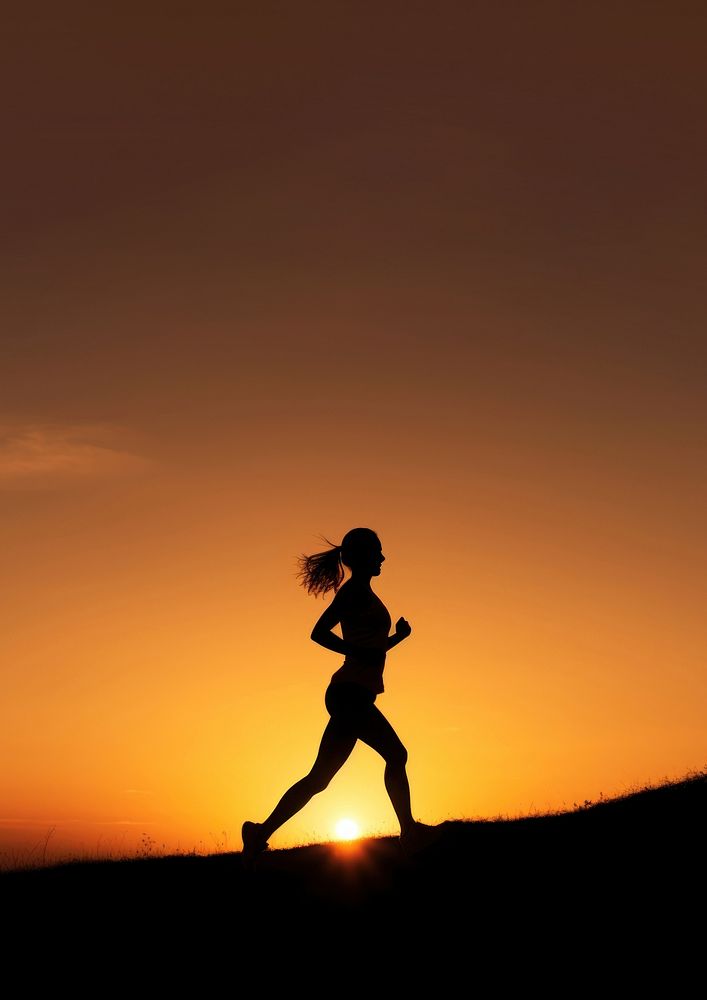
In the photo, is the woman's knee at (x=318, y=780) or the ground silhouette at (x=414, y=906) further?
the woman's knee at (x=318, y=780)

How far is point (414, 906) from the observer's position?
7773 mm

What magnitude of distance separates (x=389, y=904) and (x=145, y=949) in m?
1.85

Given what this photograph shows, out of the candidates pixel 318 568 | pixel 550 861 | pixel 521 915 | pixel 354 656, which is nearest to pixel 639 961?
pixel 521 915

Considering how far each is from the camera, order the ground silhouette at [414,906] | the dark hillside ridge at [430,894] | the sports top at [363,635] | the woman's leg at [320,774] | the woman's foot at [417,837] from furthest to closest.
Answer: the woman's foot at [417,837], the sports top at [363,635], the woman's leg at [320,774], the dark hillside ridge at [430,894], the ground silhouette at [414,906]

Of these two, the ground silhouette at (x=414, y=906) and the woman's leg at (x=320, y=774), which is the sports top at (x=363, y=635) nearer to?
the woman's leg at (x=320, y=774)

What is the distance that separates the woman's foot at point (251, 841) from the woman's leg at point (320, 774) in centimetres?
12

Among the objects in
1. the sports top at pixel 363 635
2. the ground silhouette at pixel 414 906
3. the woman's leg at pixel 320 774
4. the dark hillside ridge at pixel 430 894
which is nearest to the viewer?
the ground silhouette at pixel 414 906

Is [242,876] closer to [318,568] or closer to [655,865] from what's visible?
[318,568]

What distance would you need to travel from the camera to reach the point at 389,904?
7.87 metres

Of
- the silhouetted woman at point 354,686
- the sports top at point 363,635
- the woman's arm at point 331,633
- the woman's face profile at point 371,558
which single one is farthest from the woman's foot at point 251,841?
the woman's face profile at point 371,558

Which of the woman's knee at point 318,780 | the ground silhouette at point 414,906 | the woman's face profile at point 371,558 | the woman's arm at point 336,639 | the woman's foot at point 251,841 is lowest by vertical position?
the ground silhouette at point 414,906

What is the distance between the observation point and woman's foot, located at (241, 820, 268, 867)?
8.77 m

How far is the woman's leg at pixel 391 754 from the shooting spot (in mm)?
8680

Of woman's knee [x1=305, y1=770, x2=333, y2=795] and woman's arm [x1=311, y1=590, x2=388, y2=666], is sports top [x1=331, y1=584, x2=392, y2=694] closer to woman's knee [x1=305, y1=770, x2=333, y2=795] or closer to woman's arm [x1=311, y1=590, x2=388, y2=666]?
woman's arm [x1=311, y1=590, x2=388, y2=666]
